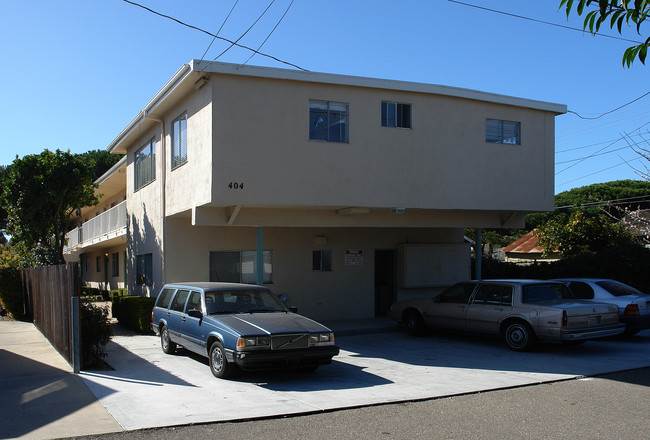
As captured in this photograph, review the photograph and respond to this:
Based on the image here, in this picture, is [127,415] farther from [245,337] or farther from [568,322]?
[568,322]

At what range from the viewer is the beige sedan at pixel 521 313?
11.7m

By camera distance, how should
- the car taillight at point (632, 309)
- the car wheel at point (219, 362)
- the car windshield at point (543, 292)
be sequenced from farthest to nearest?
the car taillight at point (632, 309) → the car windshield at point (543, 292) → the car wheel at point (219, 362)

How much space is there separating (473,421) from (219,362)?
4.21 metres

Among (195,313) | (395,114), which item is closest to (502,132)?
(395,114)

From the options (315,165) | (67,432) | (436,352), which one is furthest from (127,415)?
(315,165)

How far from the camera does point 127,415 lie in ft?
23.9

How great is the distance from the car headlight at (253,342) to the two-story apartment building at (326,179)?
4.80 m

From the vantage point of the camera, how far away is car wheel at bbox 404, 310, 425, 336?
578 inches

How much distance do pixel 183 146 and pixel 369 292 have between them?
23.2 feet

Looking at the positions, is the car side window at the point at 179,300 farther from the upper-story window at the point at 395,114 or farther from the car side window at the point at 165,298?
the upper-story window at the point at 395,114

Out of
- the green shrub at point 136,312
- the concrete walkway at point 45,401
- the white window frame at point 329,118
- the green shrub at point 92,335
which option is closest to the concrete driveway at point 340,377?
the concrete walkway at point 45,401

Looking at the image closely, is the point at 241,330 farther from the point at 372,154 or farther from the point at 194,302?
the point at 372,154

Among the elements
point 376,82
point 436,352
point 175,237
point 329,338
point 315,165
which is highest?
→ point 376,82

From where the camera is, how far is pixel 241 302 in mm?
10742
